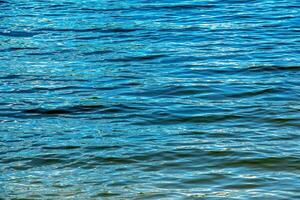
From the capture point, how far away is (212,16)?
18.7 meters

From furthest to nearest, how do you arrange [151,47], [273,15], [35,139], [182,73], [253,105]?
[273,15], [151,47], [182,73], [253,105], [35,139]

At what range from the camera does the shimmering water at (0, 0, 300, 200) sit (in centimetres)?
816

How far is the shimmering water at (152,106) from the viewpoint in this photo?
321 inches

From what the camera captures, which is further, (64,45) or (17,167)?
(64,45)

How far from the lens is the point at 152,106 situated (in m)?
11.1

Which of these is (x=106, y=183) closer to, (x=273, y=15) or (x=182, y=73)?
(x=182, y=73)

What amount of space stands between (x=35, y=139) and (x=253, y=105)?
2922 mm

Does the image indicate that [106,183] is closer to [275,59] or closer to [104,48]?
[275,59]

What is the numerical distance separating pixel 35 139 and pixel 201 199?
265 cm

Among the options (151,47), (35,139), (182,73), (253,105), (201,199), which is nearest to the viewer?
(201,199)

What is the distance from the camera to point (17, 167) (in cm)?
863

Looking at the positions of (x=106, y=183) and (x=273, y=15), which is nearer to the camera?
(x=106, y=183)

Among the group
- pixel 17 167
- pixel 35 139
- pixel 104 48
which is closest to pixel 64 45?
pixel 104 48

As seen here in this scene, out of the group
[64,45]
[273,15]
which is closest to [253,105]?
[64,45]
